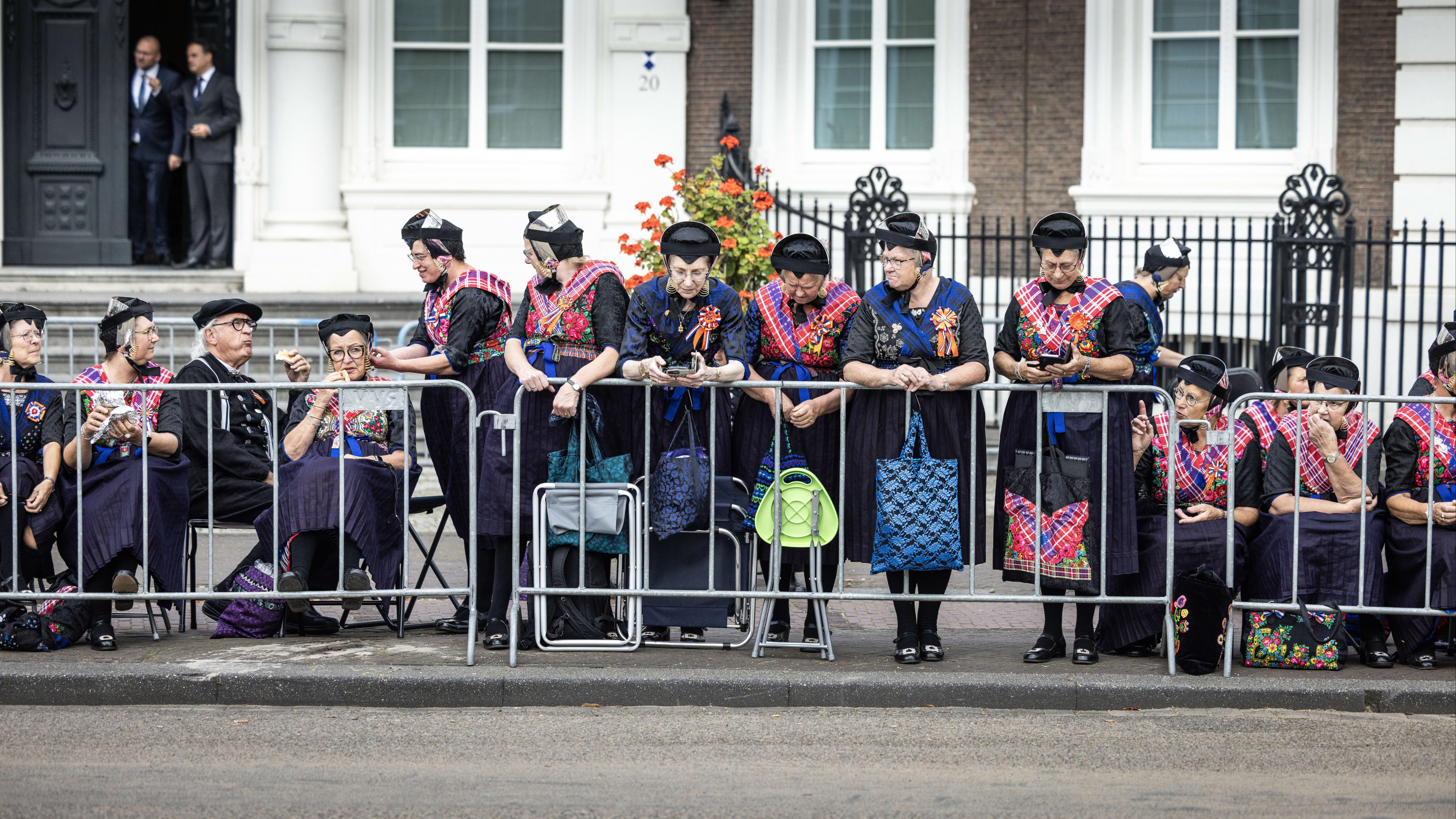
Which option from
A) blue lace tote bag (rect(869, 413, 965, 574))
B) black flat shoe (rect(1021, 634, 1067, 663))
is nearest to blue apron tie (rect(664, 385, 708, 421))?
blue lace tote bag (rect(869, 413, 965, 574))

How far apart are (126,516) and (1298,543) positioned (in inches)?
207

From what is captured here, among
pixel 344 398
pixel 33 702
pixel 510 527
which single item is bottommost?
pixel 33 702

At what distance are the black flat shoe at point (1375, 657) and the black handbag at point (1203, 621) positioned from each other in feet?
2.51

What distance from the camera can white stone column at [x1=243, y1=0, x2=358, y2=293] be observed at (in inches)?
606

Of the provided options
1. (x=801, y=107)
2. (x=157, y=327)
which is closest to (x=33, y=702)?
Result: (x=157, y=327)

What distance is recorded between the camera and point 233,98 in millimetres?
15383

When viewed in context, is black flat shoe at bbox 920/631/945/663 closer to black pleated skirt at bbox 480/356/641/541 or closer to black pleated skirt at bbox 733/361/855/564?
black pleated skirt at bbox 733/361/855/564

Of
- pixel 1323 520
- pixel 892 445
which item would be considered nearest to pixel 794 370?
pixel 892 445

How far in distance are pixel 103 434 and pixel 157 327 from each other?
595 cm

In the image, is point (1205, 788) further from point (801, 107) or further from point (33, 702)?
point (801, 107)

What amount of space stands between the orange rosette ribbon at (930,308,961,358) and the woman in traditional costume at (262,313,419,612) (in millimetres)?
2421

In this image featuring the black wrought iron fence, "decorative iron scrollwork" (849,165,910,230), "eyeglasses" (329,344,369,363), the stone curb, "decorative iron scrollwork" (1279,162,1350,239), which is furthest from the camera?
"decorative iron scrollwork" (849,165,910,230)

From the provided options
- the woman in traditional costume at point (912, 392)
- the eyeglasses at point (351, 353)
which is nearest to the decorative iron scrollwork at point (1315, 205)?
the woman in traditional costume at point (912, 392)

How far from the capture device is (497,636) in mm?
7582
